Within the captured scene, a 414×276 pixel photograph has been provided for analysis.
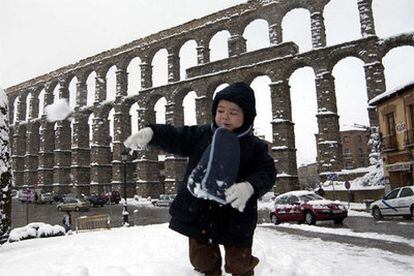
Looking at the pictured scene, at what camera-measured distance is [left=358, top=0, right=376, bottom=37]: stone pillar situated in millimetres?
27641

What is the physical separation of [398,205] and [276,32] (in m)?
20.9

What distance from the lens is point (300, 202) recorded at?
1432cm

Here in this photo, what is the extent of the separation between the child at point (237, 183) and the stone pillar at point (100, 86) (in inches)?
1628

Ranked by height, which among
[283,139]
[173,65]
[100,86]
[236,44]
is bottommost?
[283,139]

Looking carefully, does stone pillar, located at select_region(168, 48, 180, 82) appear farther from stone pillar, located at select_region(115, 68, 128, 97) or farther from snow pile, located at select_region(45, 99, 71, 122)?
snow pile, located at select_region(45, 99, 71, 122)

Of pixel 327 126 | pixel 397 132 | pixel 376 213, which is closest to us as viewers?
pixel 376 213

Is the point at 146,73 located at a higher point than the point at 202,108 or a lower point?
higher

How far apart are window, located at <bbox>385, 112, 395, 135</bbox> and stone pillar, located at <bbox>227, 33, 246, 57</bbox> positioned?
620 inches

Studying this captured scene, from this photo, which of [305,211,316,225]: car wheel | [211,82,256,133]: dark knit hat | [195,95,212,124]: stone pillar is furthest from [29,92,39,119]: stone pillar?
[211,82,256,133]: dark knit hat

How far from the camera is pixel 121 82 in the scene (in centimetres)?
4125

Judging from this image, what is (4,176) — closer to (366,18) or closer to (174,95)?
(366,18)

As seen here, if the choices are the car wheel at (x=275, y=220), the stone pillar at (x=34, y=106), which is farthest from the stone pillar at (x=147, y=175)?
the stone pillar at (x=34, y=106)

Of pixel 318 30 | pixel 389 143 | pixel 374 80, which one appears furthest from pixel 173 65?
→ pixel 389 143

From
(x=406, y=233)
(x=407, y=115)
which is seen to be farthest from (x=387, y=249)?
(x=407, y=115)
